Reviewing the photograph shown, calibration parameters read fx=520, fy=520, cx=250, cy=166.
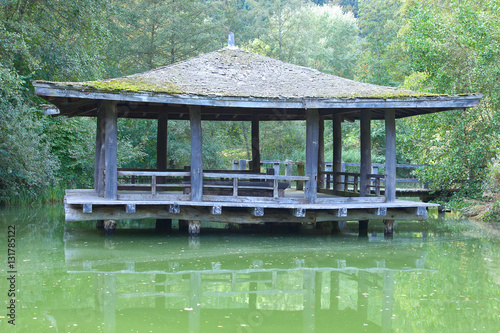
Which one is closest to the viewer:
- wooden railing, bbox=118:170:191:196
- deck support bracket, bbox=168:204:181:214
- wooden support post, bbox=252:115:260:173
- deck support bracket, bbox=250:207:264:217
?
wooden railing, bbox=118:170:191:196

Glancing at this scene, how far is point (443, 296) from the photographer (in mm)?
7441

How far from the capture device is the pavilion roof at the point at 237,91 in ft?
36.5

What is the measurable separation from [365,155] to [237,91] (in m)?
3.86

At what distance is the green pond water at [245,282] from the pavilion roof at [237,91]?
316cm

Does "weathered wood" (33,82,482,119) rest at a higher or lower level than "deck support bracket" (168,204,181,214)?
higher

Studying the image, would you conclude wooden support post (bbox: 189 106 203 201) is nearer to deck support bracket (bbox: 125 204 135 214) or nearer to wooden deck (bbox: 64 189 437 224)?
wooden deck (bbox: 64 189 437 224)

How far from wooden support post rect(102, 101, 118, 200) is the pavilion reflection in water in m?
1.20

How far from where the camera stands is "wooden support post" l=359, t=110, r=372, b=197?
1331cm

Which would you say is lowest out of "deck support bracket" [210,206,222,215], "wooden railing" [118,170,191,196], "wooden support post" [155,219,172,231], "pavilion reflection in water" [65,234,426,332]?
"pavilion reflection in water" [65,234,426,332]

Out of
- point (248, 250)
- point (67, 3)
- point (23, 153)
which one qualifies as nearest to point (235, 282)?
point (248, 250)

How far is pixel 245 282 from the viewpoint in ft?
26.8

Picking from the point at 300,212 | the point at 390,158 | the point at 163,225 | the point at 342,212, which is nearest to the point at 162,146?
the point at 163,225

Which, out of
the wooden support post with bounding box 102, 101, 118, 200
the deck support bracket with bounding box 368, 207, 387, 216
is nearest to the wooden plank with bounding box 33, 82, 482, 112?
the wooden support post with bounding box 102, 101, 118, 200

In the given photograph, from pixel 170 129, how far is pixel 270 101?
16.5 meters
